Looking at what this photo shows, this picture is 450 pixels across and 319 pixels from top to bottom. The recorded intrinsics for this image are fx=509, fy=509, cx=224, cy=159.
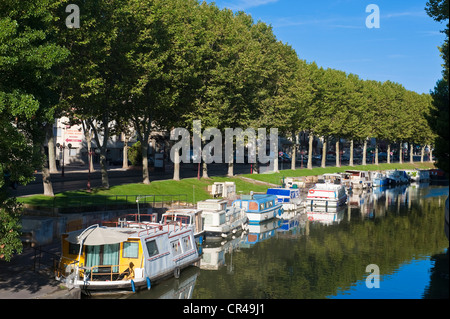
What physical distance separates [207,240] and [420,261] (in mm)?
18932

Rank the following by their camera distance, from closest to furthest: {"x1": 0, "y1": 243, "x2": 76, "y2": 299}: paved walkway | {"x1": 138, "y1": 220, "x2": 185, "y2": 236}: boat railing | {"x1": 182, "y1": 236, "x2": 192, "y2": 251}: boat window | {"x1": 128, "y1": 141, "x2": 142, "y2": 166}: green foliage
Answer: {"x1": 0, "y1": 243, "x2": 76, "y2": 299}: paved walkway, {"x1": 138, "y1": 220, "x2": 185, "y2": 236}: boat railing, {"x1": 182, "y1": 236, "x2": 192, "y2": 251}: boat window, {"x1": 128, "y1": 141, "x2": 142, "y2": 166}: green foliage

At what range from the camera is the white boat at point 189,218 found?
145 feet

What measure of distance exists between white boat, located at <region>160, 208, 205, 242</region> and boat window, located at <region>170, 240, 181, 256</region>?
649cm

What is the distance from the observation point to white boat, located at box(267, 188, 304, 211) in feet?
224

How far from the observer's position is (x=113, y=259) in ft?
104

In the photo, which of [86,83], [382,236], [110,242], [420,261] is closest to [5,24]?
[110,242]

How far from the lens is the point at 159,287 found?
33.1m

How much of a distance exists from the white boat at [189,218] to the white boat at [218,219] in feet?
5.36

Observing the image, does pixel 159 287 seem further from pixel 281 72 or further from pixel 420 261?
pixel 281 72

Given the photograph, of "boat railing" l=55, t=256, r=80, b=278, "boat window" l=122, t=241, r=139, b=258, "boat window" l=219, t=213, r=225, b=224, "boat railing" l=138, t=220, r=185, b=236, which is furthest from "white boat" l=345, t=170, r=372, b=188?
"boat railing" l=55, t=256, r=80, b=278

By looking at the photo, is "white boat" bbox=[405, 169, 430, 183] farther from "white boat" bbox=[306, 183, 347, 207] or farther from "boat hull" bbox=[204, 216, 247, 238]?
"boat hull" bbox=[204, 216, 247, 238]

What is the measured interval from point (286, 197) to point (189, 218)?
27.5 m
